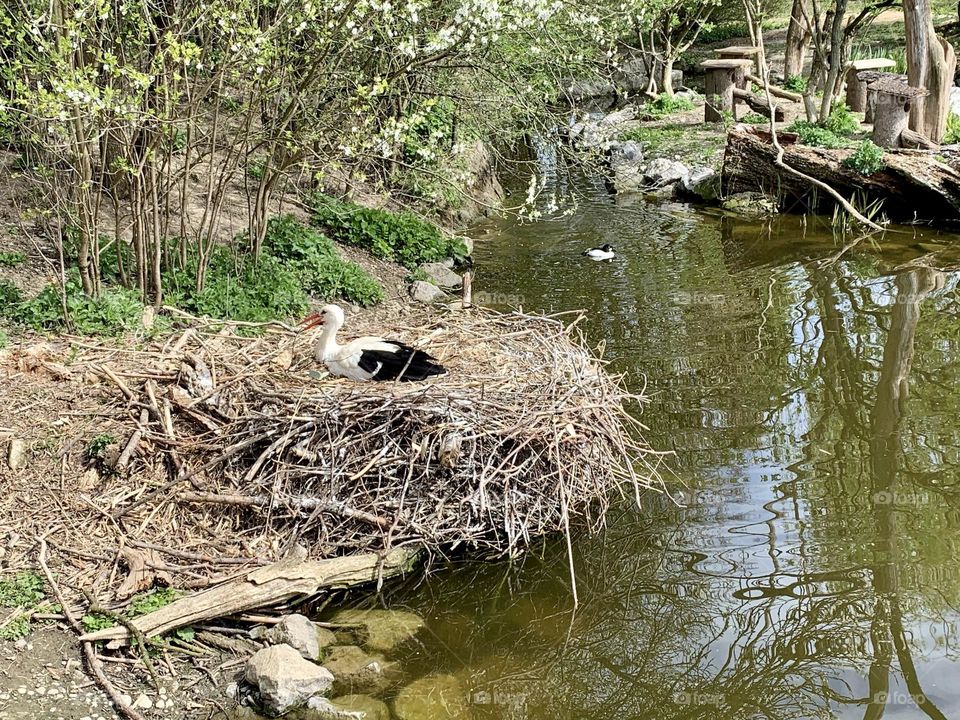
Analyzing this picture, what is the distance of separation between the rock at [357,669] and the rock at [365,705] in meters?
0.07

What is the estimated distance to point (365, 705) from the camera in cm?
563

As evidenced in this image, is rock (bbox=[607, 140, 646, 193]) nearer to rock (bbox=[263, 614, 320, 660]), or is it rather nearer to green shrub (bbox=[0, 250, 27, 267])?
green shrub (bbox=[0, 250, 27, 267])

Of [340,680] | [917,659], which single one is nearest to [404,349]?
A: [340,680]

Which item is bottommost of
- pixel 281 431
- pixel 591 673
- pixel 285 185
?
pixel 591 673

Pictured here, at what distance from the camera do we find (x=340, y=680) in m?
5.82

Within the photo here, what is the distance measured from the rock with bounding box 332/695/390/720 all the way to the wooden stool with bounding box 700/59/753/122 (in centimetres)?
1878

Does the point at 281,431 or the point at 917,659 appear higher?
the point at 281,431

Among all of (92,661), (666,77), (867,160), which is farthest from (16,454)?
(666,77)

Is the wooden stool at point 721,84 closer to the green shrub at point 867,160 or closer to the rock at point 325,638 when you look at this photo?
the green shrub at point 867,160

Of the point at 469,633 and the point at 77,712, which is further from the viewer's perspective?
the point at 469,633

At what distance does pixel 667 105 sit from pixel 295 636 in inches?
821

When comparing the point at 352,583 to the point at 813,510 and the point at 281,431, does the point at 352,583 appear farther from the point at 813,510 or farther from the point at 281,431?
the point at 813,510

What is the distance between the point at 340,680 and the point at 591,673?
5.08 feet

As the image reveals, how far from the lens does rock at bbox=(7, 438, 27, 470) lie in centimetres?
689
